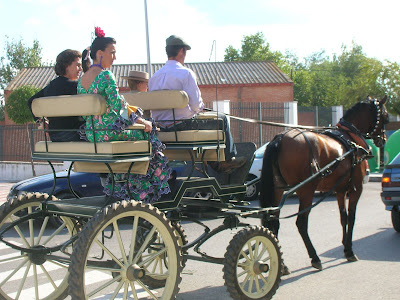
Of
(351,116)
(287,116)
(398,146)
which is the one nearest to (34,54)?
(287,116)

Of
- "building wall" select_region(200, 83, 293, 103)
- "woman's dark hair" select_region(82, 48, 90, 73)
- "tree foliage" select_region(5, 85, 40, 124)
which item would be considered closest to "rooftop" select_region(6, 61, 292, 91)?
"building wall" select_region(200, 83, 293, 103)

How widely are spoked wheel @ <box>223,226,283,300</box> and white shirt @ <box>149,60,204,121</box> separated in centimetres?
131

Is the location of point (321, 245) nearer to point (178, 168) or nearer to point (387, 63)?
point (178, 168)

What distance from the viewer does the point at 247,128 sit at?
22.9 metres

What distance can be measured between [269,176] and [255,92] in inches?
1079

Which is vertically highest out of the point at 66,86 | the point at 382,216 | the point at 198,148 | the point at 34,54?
the point at 34,54

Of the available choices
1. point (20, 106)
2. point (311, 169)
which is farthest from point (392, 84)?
point (311, 169)

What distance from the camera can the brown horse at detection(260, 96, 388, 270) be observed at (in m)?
6.52

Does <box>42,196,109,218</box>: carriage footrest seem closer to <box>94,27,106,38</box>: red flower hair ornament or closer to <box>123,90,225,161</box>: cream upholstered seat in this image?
<box>123,90,225,161</box>: cream upholstered seat

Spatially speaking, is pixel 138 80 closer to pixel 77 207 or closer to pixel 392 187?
pixel 77 207

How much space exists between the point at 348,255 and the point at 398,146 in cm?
1187

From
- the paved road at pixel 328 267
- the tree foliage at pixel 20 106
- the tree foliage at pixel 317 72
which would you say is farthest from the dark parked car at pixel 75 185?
the tree foliage at pixel 317 72

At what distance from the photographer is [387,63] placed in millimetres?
34625

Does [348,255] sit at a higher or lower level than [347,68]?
lower
